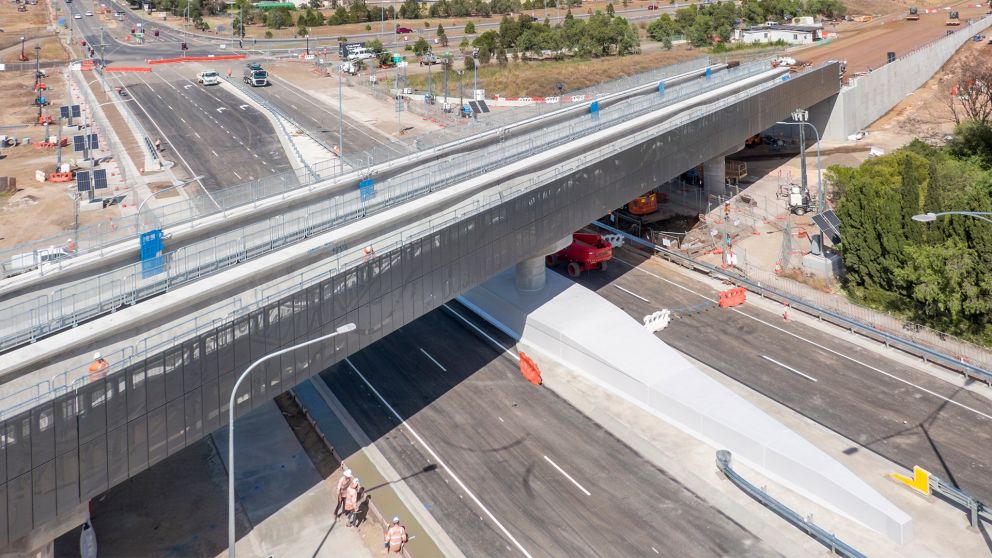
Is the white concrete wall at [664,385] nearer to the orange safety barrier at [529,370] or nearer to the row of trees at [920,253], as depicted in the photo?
the orange safety barrier at [529,370]

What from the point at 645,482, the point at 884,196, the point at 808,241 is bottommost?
the point at 645,482

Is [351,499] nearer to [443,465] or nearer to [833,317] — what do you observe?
[443,465]

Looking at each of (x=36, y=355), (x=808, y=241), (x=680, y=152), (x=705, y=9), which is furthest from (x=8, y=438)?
(x=705, y=9)

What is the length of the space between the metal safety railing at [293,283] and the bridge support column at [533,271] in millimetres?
3873

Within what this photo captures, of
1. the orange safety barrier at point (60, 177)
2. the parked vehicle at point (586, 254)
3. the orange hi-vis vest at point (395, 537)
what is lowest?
the orange hi-vis vest at point (395, 537)

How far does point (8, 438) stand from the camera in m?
18.3

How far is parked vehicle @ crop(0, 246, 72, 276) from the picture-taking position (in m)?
25.1

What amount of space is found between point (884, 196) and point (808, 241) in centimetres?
1081

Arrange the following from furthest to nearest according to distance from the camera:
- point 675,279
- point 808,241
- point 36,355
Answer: point 808,241, point 675,279, point 36,355

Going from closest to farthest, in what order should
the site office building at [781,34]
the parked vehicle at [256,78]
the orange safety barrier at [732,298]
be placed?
1. the orange safety barrier at [732,298]
2. the parked vehicle at [256,78]
3. the site office building at [781,34]

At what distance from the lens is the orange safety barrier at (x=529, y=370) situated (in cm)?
3575

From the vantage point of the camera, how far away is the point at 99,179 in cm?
6094

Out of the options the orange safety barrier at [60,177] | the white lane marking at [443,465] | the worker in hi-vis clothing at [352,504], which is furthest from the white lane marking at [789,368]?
the orange safety barrier at [60,177]

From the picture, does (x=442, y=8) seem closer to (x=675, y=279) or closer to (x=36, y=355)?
(x=675, y=279)
